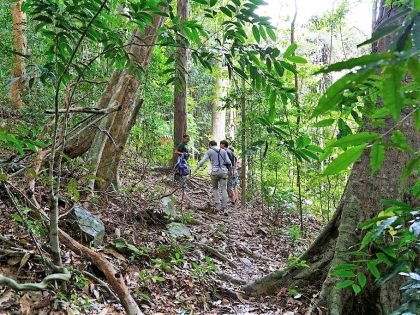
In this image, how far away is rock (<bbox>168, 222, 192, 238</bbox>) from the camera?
19.2 feet

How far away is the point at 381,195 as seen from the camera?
405cm

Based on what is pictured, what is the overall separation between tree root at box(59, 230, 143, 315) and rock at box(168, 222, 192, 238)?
7.27 feet

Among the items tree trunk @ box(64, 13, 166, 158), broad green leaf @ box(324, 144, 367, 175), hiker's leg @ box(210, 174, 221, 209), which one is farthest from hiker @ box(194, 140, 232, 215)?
broad green leaf @ box(324, 144, 367, 175)

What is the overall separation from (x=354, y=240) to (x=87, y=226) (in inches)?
108

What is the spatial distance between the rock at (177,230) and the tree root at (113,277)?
87.3 inches

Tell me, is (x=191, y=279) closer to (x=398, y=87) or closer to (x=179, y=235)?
(x=179, y=235)

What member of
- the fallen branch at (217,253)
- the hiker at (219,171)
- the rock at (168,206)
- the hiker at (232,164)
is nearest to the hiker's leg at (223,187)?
the hiker at (219,171)

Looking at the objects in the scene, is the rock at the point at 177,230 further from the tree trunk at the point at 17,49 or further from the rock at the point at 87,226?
the tree trunk at the point at 17,49

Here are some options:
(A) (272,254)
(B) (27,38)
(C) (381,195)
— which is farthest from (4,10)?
(C) (381,195)

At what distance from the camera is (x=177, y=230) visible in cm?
601

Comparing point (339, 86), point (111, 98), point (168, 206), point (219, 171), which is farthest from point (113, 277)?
point (219, 171)

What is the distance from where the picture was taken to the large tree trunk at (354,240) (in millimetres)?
3787

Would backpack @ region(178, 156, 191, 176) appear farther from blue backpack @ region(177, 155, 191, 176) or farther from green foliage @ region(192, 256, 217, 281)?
green foliage @ region(192, 256, 217, 281)

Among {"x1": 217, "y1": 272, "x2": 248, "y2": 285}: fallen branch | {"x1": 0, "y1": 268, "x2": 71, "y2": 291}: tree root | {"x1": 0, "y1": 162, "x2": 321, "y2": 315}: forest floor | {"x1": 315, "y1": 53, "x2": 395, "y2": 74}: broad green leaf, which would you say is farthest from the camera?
{"x1": 217, "y1": 272, "x2": 248, "y2": 285}: fallen branch
